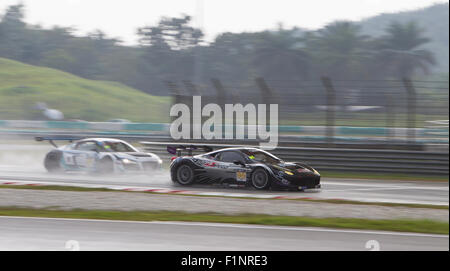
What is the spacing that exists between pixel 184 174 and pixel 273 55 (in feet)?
86.3

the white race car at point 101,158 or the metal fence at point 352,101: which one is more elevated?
the metal fence at point 352,101

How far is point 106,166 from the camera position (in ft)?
52.2

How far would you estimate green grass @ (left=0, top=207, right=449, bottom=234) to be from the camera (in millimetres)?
8618

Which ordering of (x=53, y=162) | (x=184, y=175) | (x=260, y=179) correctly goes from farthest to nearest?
(x=53, y=162), (x=184, y=175), (x=260, y=179)

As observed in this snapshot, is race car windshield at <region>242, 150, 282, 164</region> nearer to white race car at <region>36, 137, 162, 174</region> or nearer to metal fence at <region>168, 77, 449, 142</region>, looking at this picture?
white race car at <region>36, 137, 162, 174</region>

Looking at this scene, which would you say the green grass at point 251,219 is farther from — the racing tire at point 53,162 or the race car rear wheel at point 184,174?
the racing tire at point 53,162

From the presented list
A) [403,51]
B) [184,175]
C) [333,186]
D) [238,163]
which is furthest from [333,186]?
Result: [403,51]

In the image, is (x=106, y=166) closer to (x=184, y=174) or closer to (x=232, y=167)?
(x=184, y=174)

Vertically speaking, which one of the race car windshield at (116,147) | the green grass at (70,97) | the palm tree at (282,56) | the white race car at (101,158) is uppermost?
the palm tree at (282,56)

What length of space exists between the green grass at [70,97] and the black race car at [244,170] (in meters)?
21.9

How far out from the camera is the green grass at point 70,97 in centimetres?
3809

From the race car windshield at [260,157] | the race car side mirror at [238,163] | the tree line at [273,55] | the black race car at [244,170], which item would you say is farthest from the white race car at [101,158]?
the tree line at [273,55]
